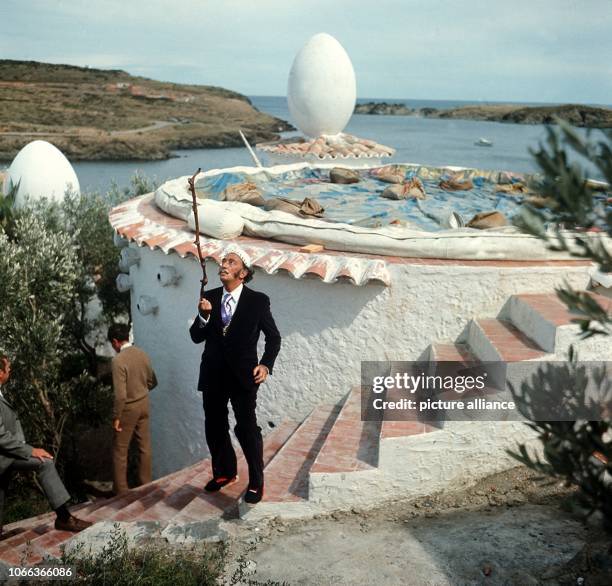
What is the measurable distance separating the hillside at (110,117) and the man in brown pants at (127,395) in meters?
43.8

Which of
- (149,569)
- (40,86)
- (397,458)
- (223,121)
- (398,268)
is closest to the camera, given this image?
(149,569)

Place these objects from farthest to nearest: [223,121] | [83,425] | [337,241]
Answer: [223,121] < [83,425] < [337,241]

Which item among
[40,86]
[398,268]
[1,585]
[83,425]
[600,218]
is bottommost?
[83,425]

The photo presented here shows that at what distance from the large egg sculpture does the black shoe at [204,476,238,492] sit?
34.6 feet

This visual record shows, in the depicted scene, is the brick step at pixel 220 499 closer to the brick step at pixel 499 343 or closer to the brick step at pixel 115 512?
the brick step at pixel 115 512

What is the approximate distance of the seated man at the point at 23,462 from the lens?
16.4ft

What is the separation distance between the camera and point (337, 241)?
6254 millimetres

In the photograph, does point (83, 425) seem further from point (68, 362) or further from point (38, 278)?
point (38, 278)

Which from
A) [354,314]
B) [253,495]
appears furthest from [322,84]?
[253,495]

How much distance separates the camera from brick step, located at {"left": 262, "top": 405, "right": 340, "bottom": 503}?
5.01 m

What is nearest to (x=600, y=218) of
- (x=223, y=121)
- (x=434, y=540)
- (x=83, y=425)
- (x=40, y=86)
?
(x=434, y=540)

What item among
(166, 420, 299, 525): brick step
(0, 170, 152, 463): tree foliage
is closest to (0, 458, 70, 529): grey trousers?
(166, 420, 299, 525): brick step

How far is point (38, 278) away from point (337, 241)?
3.09 m

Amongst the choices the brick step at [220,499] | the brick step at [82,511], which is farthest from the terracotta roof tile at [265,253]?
the brick step at [82,511]
